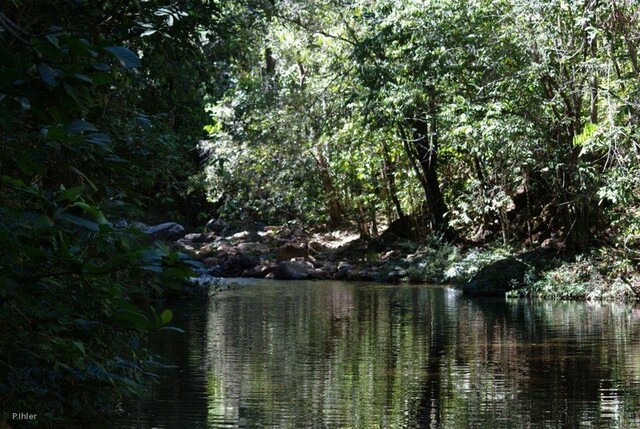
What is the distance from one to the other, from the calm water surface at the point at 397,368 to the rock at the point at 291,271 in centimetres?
735

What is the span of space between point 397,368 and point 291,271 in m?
15.1

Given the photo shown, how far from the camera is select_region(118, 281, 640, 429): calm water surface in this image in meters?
7.12

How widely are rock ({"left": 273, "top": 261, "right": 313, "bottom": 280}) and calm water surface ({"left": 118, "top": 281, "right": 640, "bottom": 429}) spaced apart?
7348mm

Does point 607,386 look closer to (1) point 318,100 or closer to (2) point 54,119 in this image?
(2) point 54,119

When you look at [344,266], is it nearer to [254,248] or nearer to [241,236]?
[254,248]

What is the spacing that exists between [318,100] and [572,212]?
866 cm

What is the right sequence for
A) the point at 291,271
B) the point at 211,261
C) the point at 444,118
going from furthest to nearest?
1. the point at 211,261
2. the point at 291,271
3. the point at 444,118

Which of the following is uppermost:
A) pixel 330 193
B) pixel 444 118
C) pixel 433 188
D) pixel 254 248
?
pixel 444 118

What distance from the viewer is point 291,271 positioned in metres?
24.7

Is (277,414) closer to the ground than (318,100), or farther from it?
closer to the ground

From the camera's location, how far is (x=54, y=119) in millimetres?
3750

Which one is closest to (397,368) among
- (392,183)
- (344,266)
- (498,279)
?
(498,279)

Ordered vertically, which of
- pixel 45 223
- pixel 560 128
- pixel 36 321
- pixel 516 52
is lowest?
pixel 36 321

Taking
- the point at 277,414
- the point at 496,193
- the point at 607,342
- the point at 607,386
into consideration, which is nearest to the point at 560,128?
the point at 496,193
